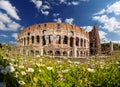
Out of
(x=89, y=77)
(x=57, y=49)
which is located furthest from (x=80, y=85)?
(x=57, y=49)

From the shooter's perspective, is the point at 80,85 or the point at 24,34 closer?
the point at 80,85

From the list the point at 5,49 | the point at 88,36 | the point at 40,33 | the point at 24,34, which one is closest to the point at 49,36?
the point at 40,33

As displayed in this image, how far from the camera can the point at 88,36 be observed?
65.8 meters

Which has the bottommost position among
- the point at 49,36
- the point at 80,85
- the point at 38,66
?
the point at 80,85

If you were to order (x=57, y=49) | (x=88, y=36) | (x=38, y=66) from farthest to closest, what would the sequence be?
(x=88, y=36), (x=57, y=49), (x=38, y=66)

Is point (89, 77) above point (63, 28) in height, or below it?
below

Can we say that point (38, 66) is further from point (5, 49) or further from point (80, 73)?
point (5, 49)

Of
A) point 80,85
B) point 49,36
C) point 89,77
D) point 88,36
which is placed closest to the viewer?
point 80,85

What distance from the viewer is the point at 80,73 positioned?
4.77m

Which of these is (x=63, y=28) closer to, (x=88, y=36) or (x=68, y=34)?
(x=68, y=34)

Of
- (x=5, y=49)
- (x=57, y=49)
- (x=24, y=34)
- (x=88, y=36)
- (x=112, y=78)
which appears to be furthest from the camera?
(x=88, y=36)

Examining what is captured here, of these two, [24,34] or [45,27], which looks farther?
[24,34]

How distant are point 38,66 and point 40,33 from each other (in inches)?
1982

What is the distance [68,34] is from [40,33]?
22.8 ft
